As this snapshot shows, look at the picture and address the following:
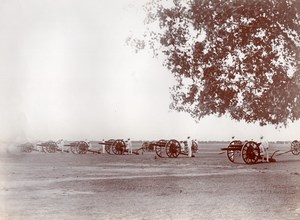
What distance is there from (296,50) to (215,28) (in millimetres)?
1255

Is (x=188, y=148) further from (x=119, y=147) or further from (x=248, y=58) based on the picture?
(x=248, y=58)

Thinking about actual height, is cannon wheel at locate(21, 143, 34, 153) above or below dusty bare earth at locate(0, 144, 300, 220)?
above

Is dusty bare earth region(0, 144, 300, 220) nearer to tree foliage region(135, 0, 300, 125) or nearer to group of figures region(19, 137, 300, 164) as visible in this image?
tree foliage region(135, 0, 300, 125)

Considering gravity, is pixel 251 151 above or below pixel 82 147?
below

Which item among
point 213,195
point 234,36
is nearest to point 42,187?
point 213,195

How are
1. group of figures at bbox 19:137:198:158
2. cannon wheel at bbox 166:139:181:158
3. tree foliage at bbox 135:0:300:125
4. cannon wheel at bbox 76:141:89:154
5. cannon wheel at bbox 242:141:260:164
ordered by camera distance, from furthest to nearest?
cannon wheel at bbox 76:141:89:154 < group of figures at bbox 19:137:198:158 < cannon wheel at bbox 166:139:181:158 < cannon wheel at bbox 242:141:260:164 < tree foliage at bbox 135:0:300:125

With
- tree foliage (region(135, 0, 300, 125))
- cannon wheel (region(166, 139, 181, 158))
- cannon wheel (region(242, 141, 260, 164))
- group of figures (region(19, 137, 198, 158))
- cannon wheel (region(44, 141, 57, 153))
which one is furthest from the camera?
cannon wheel (region(44, 141, 57, 153))

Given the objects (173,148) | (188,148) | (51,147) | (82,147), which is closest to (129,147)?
(82,147)

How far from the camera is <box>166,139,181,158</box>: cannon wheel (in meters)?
28.1

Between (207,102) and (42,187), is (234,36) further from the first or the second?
(42,187)

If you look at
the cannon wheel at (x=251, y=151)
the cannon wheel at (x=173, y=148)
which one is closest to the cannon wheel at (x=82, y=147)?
the cannon wheel at (x=173, y=148)

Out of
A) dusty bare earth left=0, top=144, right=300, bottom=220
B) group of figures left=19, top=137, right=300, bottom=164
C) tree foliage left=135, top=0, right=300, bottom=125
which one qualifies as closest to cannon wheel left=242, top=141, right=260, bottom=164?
group of figures left=19, top=137, right=300, bottom=164

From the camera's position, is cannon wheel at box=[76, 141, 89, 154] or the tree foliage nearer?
the tree foliage

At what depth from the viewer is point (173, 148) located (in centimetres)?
2814
